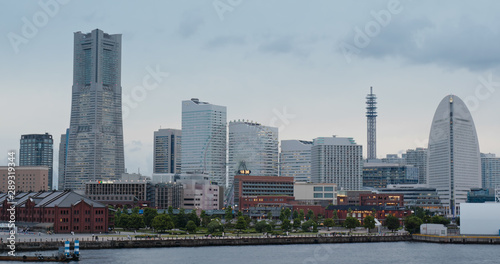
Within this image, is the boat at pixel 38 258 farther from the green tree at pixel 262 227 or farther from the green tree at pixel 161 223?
the green tree at pixel 262 227

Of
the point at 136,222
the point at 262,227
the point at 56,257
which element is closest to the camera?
the point at 56,257

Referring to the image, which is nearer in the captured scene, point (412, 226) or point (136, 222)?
point (136, 222)

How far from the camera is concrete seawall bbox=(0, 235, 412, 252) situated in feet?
440

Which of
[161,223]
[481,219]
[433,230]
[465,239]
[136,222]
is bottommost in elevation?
[465,239]

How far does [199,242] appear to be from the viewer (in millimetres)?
151250

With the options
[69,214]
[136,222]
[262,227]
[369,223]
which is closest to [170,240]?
[69,214]

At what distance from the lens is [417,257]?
136000 mm

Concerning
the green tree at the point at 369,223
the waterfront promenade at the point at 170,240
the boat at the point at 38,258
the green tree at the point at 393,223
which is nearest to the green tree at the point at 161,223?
the waterfront promenade at the point at 170,240

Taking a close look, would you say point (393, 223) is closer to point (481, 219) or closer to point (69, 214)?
point (481, 219)

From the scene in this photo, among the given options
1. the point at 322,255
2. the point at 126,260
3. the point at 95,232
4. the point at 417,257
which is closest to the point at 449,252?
the point at 417,257

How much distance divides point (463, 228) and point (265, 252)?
61.2 metres

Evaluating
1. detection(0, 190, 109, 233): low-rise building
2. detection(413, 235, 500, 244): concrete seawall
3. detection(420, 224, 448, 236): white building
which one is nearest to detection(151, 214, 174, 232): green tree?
detection(0, 190, 109, 233): low-rise building

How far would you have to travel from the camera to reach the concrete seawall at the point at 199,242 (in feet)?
440

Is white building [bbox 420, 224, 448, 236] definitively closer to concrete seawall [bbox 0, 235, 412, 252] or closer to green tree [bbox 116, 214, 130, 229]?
concrete seawall [bbox 0, 235, 412, 252]
